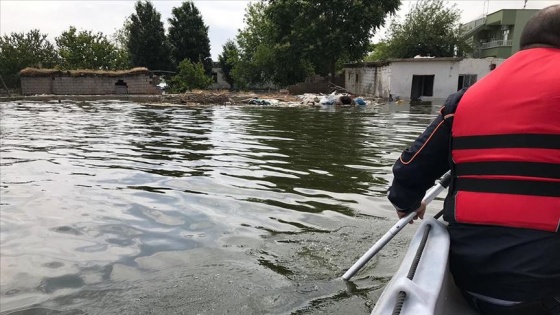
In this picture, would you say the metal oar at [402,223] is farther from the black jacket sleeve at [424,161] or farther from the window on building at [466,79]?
the window on building at [466,79]

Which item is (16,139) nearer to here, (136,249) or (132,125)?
(132,125)

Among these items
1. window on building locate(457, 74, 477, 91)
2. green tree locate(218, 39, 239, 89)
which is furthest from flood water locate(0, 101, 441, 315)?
green tree locate(218, 39, 239, 89)

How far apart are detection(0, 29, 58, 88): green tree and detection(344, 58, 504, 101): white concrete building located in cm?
2952

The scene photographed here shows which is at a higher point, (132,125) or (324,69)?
(324,69)

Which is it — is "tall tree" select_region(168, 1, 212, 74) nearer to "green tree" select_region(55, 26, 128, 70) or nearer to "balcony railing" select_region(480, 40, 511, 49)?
"green tree" select_region(55, 26, 128, 70)

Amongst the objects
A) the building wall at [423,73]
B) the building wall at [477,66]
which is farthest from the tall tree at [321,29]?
the building wall at [477,66]

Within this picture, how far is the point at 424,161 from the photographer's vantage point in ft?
7.09

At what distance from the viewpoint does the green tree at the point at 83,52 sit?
1619 inches

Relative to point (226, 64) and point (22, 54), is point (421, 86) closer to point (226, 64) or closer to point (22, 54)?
point (226, 64)

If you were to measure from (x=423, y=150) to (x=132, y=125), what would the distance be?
1393cm

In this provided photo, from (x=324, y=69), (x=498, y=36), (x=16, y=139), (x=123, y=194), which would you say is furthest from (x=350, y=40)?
(x=123, y=194)

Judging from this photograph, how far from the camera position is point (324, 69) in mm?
39062

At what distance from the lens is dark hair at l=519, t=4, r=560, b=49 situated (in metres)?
1.83

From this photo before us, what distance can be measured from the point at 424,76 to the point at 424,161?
1214 inches
